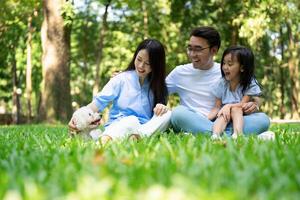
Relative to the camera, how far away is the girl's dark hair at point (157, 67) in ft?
15.3

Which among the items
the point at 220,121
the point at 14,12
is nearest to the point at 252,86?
the point at 220,121

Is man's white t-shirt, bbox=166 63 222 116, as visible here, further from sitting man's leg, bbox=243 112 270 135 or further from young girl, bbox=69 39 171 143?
sitting man's leg, bbox=243 112 270 135

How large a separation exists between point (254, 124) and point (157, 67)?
1.06 meters

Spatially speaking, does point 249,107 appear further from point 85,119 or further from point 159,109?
point 85,119

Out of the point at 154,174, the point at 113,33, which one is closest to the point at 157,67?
the point at 154,174

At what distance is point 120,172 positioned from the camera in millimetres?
2176

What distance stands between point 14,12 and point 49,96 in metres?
8.45

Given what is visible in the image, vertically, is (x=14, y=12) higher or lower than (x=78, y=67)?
higher

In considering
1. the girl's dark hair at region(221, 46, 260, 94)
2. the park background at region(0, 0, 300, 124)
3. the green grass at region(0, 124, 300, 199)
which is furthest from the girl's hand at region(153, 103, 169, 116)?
the park background at region(0, 0, 300, 124)

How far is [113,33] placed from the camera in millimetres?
21984

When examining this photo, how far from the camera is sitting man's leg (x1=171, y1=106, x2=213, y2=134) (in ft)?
15.2

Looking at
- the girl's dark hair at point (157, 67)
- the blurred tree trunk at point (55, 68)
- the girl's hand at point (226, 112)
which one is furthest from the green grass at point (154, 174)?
the blurred tree trunk at point (55, 68)

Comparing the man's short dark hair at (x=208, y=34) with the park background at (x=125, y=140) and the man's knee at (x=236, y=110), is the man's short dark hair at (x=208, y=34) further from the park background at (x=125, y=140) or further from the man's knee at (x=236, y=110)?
the park background at (x=125, y=140)

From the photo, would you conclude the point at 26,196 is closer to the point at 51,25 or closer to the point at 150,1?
the point at 51,25
